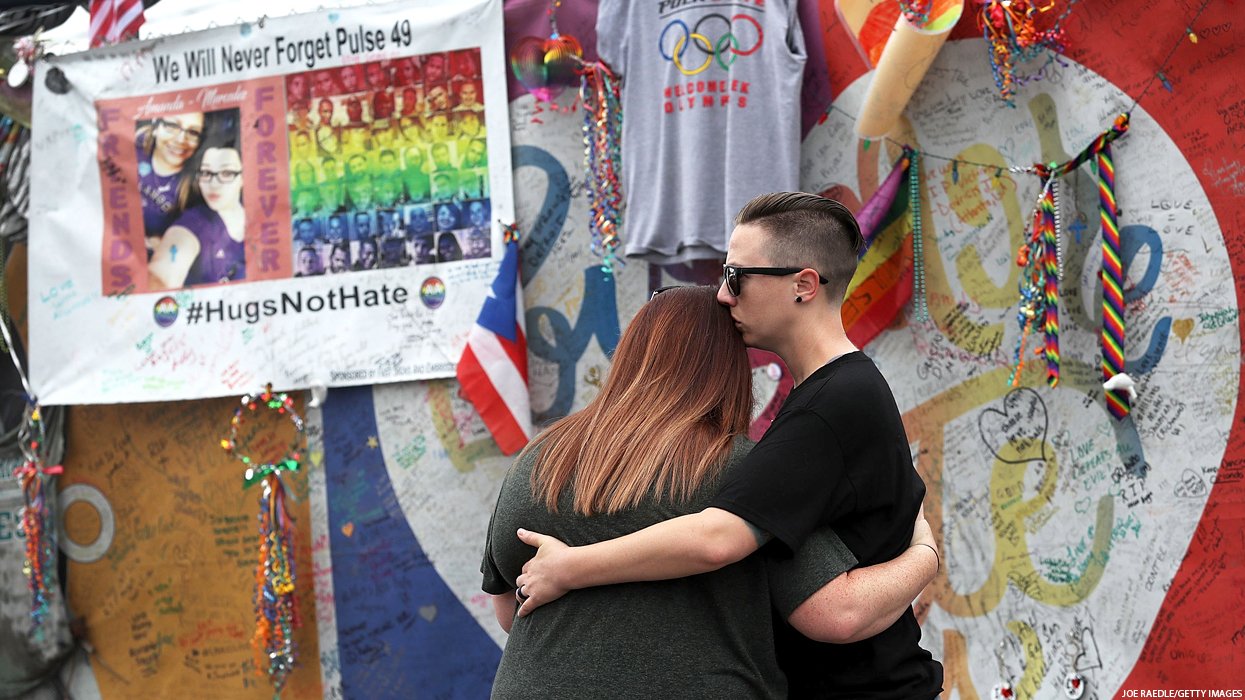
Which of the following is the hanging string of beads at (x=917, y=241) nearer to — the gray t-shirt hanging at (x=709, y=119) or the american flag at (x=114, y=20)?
the gray t-shirt hanging at (x=709, y=119)

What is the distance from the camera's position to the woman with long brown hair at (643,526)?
1906mm

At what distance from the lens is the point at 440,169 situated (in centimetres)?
444

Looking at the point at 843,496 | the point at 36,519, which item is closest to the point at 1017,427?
the point at 843,496

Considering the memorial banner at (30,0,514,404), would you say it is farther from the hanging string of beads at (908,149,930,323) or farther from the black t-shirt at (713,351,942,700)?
the black t-shirt at (713,351,942,700)

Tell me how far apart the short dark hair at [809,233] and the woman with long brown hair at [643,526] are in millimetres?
255

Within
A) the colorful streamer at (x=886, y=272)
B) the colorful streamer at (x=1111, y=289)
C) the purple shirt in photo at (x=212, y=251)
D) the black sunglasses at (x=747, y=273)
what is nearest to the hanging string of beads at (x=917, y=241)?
the colorful streamer at (x=886, y=272)

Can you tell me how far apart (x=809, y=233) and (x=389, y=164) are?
105 inches

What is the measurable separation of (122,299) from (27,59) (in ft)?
3.70

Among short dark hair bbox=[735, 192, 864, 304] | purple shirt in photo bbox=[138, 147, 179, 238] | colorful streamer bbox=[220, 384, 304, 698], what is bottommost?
colorful streamer bbox=[220, 384, 304, 698]

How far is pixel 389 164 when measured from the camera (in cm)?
449

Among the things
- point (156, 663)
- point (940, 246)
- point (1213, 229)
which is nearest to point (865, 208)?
point (940, 246)

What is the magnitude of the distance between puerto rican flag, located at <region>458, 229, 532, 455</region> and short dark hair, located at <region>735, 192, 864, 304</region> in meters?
2.10

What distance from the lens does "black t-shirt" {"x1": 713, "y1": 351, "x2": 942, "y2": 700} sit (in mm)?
1885

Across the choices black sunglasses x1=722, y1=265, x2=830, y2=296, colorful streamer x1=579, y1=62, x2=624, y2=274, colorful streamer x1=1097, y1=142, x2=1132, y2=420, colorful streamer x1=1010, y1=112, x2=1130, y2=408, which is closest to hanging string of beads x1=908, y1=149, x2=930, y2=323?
colorful streamer x1=1010, y1=112, x2=1130, y2=408
